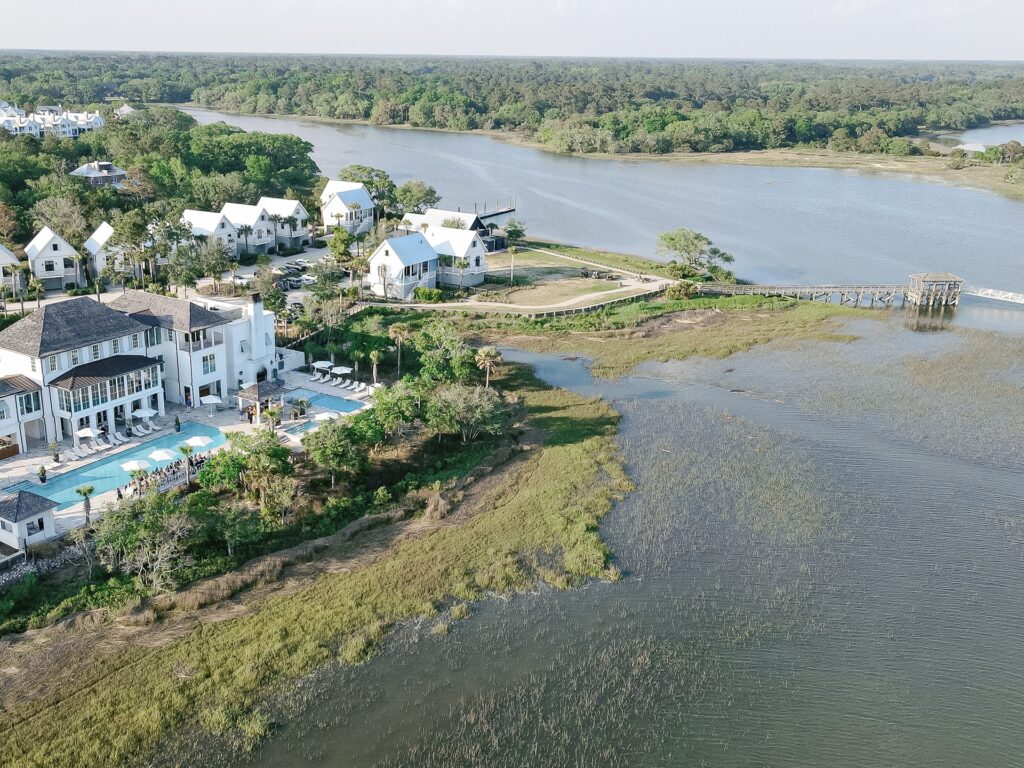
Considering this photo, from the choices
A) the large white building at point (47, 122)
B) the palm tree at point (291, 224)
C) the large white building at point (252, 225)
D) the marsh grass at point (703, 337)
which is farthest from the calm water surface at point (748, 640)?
the large white building at point (47, 122)

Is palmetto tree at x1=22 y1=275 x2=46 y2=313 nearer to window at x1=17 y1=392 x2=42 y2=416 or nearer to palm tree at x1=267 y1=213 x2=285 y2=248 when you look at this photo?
palm tree at x1=267 y1=213 x2=285 y2=248

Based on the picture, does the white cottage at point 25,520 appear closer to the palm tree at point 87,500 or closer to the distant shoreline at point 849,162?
the palm tree at point 87,500

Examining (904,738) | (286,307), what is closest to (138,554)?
(904,738)

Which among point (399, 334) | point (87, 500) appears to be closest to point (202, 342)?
point (399, 334)

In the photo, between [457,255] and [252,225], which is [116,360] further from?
[252,225]

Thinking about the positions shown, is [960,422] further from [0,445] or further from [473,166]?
[473,166]

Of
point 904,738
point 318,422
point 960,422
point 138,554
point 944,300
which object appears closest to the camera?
point 904,738
